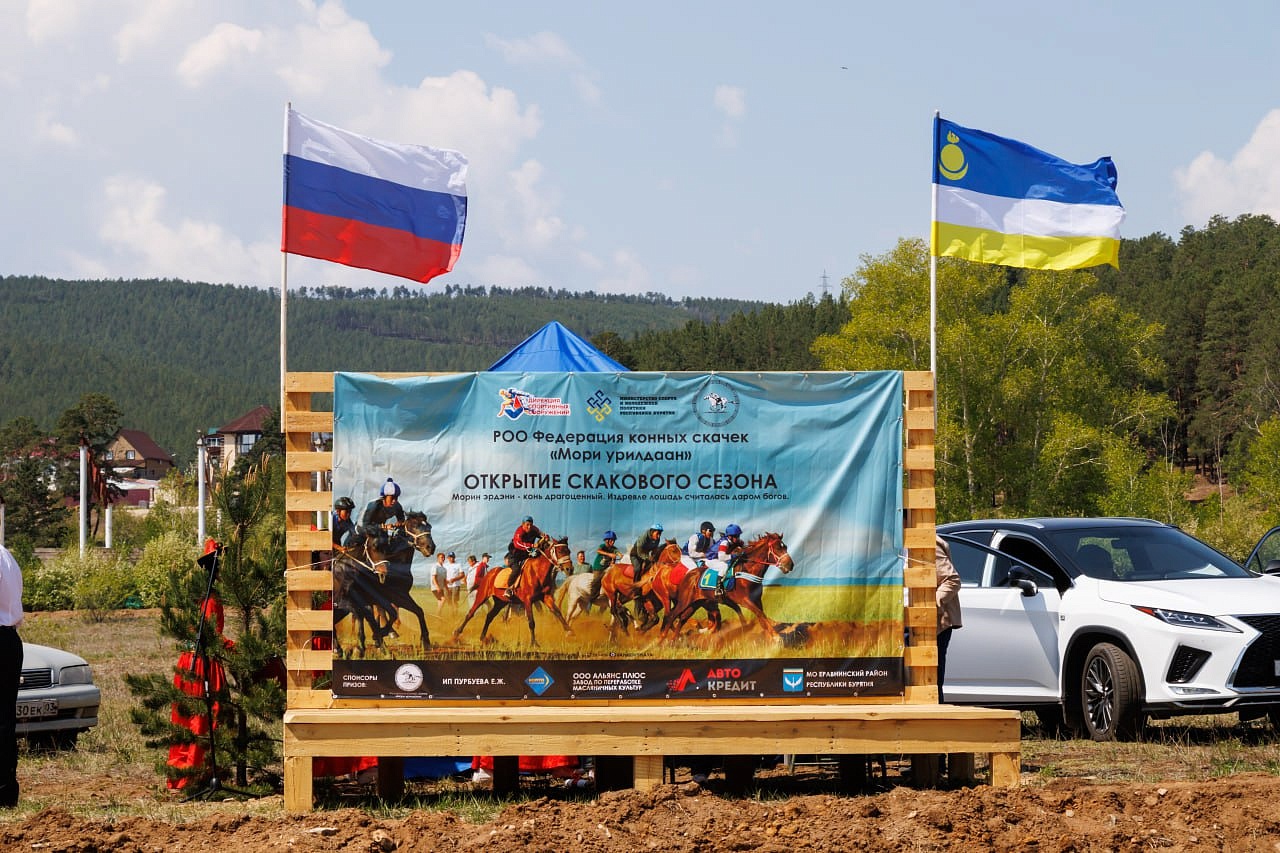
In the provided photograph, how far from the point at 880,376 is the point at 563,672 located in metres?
2.53

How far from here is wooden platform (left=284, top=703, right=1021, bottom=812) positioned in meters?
7.70

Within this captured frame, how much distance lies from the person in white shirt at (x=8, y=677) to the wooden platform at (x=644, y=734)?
200 centimetres

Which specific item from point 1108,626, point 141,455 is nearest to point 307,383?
point 1108,626

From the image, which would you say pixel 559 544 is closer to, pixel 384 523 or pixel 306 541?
pixel 384 523

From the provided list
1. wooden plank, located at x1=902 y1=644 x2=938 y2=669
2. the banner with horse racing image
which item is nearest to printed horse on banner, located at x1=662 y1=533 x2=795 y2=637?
the banner with horse racing image

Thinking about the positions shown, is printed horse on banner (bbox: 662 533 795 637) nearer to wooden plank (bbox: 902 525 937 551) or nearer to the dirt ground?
wooden plank (bbox: 902 525 937 551)

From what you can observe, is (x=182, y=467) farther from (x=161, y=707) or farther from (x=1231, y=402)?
(x=161, y=707)

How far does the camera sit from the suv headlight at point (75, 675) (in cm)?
1195

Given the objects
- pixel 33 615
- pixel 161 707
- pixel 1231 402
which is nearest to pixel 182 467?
pixel 1231 402

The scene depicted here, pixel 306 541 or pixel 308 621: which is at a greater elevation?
pixel 306 541

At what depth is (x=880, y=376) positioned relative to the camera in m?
8.28

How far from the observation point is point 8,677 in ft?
28.0

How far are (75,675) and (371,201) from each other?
4900mm

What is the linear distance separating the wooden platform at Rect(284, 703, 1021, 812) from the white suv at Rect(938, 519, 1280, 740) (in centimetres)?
275
